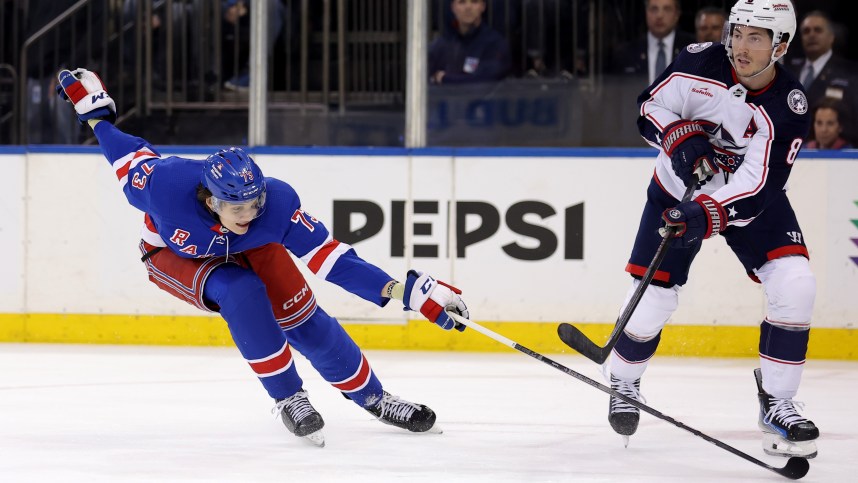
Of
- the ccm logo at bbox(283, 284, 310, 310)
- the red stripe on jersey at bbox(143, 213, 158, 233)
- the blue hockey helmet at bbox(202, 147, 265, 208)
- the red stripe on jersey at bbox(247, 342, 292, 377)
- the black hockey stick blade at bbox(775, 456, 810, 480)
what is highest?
the blue hockey helmet at bbox(202, 147, 265, 208)

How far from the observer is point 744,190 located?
320 cm

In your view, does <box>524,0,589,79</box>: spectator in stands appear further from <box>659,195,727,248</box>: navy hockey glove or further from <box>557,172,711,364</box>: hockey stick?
<box>659,195,727,248</box>: navy hockey glove

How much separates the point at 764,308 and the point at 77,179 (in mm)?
3086

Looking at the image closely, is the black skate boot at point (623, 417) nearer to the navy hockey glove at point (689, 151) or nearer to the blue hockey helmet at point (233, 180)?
the navy hockey glove at point (689, 151)

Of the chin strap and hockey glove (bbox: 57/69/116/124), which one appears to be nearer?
the chin strap

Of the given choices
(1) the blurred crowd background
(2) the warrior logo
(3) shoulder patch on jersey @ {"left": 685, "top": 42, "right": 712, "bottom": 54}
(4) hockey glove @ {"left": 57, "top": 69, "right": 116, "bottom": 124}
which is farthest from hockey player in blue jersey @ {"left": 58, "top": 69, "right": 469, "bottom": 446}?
(1) the blurred crowd background

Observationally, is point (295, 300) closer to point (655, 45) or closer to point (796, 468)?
point (796, 468)

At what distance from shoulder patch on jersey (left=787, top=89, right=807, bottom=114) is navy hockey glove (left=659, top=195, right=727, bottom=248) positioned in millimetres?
337

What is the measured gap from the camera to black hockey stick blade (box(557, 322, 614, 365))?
→ 322 cm

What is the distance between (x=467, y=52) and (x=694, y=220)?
272cm

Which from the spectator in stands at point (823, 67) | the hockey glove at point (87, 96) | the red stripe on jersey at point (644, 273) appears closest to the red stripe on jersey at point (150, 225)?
the hockey glove at point (87, 96)

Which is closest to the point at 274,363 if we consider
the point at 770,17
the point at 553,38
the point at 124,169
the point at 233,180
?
the point at 233,180

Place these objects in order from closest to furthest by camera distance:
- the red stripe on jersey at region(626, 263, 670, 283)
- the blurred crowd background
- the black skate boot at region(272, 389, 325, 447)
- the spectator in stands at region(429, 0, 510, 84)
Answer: the black skate boot at region(272, 389, 325, 447)
the red stripe on jersey at region(626, 263, 670, 283)
the blurred crowd background
the spectator in stands at region(429, 0, 510, 84)

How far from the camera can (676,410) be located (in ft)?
13.6
